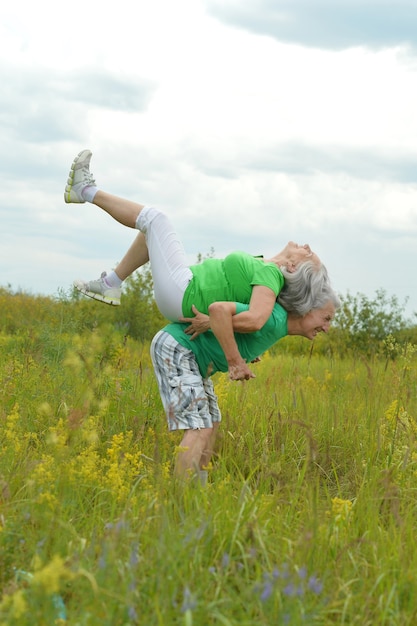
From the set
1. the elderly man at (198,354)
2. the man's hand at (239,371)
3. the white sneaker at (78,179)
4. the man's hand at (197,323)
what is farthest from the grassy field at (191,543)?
the white sneaker at (78,179)

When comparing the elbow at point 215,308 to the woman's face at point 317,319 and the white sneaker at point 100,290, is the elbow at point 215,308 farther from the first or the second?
the white sneaker at point 100,290

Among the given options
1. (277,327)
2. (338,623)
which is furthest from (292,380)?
(338,623)

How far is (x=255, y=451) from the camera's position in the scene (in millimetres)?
5828

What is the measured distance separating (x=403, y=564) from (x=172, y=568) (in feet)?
3.33

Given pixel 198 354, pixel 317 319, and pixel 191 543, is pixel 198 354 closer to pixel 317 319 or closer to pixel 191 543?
pixel 317 319

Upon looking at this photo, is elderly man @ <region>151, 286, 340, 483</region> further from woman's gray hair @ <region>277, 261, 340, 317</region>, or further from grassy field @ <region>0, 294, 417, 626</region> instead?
grassy field @ <region>0, 294, 417, 626</region>

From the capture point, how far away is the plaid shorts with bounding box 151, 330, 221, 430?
486cm

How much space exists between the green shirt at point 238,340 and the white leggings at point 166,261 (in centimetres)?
14

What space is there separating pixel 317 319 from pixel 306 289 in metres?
0.23

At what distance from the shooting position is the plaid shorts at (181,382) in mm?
4859

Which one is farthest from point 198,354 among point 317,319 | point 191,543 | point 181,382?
point 191,543

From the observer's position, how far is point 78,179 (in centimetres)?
536

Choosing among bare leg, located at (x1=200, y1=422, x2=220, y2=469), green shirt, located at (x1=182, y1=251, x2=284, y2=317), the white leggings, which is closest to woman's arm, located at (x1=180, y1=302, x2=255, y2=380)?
→ green shirt, located at (x1=182, y1=251, x2=284, y2=317)

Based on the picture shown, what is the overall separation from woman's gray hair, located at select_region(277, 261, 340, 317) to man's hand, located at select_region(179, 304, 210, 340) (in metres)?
0.50
